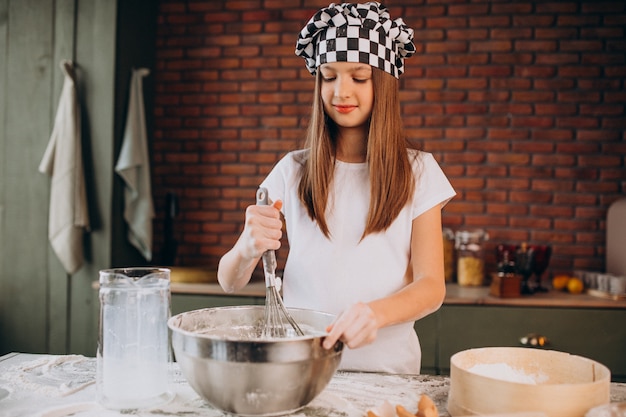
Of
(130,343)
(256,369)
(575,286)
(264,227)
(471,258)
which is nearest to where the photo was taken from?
(256,369)

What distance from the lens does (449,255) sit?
287 cm

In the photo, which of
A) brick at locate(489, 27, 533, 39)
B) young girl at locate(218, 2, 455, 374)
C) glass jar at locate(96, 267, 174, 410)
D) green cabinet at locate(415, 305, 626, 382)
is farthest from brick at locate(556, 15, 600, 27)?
glass jar at locate(96, 267, 174, 410)

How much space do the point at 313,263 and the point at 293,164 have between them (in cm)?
28

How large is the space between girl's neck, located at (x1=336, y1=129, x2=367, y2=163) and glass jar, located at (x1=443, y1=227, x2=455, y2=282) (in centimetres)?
141

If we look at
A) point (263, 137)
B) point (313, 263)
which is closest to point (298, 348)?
point (313, 263)

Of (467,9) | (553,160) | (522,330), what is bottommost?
(522,330)

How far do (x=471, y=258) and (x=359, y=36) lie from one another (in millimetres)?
1653

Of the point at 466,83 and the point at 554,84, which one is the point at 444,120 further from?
the point at 554,84

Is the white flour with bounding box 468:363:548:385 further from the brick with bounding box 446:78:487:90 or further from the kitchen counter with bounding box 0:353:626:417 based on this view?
the brick with bounding box 446:78:487:90

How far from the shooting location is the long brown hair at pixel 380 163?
55.8 inches

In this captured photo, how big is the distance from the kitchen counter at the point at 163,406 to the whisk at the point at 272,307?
14 cm

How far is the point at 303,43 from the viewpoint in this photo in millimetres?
1490

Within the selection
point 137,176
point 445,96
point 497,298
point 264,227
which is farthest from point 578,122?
point 264,227

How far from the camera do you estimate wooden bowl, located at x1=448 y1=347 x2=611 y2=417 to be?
87 centimetres
